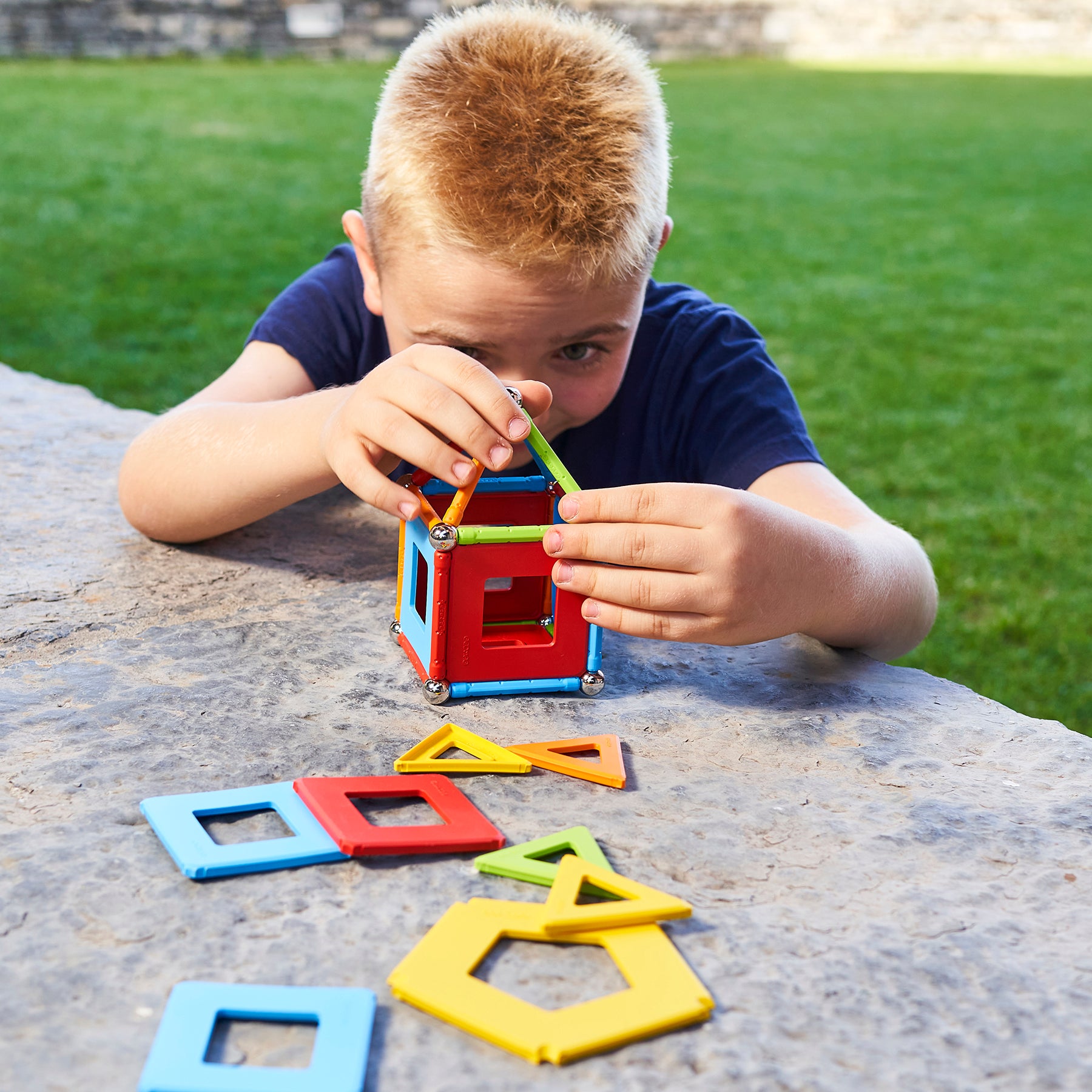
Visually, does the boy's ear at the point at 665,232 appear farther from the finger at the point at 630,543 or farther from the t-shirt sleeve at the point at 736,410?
the finger at the point at 630,543

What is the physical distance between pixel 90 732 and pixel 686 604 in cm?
58

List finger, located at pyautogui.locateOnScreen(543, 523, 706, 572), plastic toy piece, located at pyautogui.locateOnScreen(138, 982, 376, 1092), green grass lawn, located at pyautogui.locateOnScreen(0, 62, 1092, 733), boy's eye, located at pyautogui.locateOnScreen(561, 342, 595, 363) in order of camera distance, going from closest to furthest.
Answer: plastic toy piece, located at pyautogui.locateOnScreen(138, 982, 376, 1092) → finger, located at pyautogui.locateOnScreen(543, 523, 706, 572) → boy's eye, located at pyautogui.locateOnScreen(561, 342, 595, 363) → green grass lawn, located at pyautogui.locateOnScreen(0, 62, 1092, 733)

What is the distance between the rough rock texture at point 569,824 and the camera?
0.74 meters

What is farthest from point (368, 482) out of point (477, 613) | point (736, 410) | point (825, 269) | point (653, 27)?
point (653, 27)

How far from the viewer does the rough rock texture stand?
74 centimetres

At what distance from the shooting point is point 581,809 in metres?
1.02

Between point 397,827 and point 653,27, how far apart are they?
49.4 feet

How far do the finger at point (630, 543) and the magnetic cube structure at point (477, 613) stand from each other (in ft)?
0.10

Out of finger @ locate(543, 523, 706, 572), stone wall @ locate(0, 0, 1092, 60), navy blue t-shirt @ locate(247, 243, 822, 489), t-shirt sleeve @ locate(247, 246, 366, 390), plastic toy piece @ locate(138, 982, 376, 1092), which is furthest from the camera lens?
stone wall @ locate(0, 0, 1092, 60)

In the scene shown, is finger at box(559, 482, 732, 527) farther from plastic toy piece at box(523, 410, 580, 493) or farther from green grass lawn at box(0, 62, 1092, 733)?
green grass lawn at box(0, 62, 1092, 733)

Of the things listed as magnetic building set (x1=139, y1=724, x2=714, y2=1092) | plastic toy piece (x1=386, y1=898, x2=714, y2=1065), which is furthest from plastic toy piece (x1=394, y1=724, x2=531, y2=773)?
plastic toy piece (x1=386, y1=898, x2=714, y2=1065)

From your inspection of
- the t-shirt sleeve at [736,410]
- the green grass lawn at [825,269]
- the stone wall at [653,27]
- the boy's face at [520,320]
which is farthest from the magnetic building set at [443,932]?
the stone wall at [653,27]

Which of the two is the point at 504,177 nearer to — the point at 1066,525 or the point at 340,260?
the point at 340,260

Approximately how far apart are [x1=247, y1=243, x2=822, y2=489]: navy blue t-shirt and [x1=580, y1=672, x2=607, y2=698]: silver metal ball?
0.56 meters
